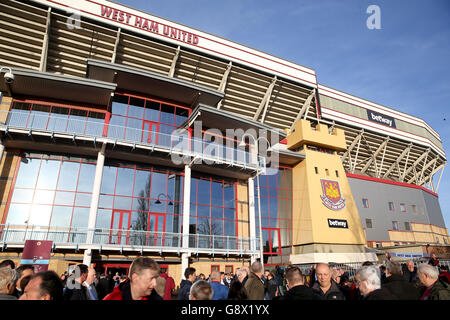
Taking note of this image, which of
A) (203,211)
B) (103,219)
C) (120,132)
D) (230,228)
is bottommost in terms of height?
(230,228)

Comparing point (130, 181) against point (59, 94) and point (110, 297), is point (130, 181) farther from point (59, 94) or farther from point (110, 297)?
point (110, 297)

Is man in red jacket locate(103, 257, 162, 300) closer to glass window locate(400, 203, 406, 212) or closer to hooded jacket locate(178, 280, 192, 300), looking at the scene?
hooded jacket locate(178, 280, 192, 300)

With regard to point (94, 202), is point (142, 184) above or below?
above

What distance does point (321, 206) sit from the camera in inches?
906

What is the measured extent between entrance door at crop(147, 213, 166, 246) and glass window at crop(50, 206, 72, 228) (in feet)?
14.3

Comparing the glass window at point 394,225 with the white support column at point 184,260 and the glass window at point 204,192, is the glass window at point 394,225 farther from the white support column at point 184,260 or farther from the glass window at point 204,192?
the white support column at point 184,260

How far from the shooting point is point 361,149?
1324 inches

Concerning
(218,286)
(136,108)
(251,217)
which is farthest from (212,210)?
(218,286)

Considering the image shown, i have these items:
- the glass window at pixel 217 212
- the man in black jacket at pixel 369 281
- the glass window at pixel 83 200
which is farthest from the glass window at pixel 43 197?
the man in black jacket at pixel 369 281

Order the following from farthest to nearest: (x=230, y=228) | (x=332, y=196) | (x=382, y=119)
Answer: (x=382, y=119) < (x=332, y=196) < (x=230, y=228)

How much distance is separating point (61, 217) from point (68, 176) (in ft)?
7.85

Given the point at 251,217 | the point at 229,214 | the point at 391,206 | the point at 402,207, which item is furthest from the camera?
A: the point at 402,207

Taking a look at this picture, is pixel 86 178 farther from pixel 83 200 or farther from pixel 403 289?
pixel 403 289

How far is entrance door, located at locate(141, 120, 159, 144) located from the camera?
1736 cm
